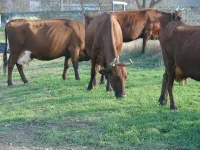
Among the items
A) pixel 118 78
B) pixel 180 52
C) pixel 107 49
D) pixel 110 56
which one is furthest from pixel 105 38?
pixel 180 52

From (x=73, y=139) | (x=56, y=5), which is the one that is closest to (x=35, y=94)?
(x=73, y=139)

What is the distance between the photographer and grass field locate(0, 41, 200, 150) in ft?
22.2

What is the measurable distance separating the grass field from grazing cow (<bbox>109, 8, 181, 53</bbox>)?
92.6 inches

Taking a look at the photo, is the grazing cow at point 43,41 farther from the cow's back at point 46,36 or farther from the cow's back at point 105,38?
the cow's back at point 105,38

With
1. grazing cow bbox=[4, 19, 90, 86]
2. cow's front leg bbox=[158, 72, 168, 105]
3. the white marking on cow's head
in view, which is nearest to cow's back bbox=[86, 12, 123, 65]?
cow's front leg bbox=[158, 72, 168, 105]

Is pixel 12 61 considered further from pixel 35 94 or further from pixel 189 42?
pixel 189 42

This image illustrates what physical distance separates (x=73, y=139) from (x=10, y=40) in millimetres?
7318

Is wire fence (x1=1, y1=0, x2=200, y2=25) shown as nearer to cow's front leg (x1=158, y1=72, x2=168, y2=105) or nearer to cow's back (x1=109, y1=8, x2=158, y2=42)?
cow's back (x1=109, y1=8, x2=158, y2=42)

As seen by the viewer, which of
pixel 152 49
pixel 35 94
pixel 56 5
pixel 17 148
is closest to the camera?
pixel 17 148

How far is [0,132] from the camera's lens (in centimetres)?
755

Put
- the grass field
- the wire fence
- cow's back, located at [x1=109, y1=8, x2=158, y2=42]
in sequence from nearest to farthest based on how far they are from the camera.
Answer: the grass field
cow's back, located at [x1=109, y1=8, x2=158, y2=42]
the wire fence

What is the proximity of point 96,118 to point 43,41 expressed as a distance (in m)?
6.14

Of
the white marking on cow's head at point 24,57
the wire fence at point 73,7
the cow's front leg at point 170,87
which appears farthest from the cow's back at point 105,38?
the wire fence at point 73,7

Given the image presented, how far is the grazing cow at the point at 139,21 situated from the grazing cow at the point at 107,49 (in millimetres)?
2627
